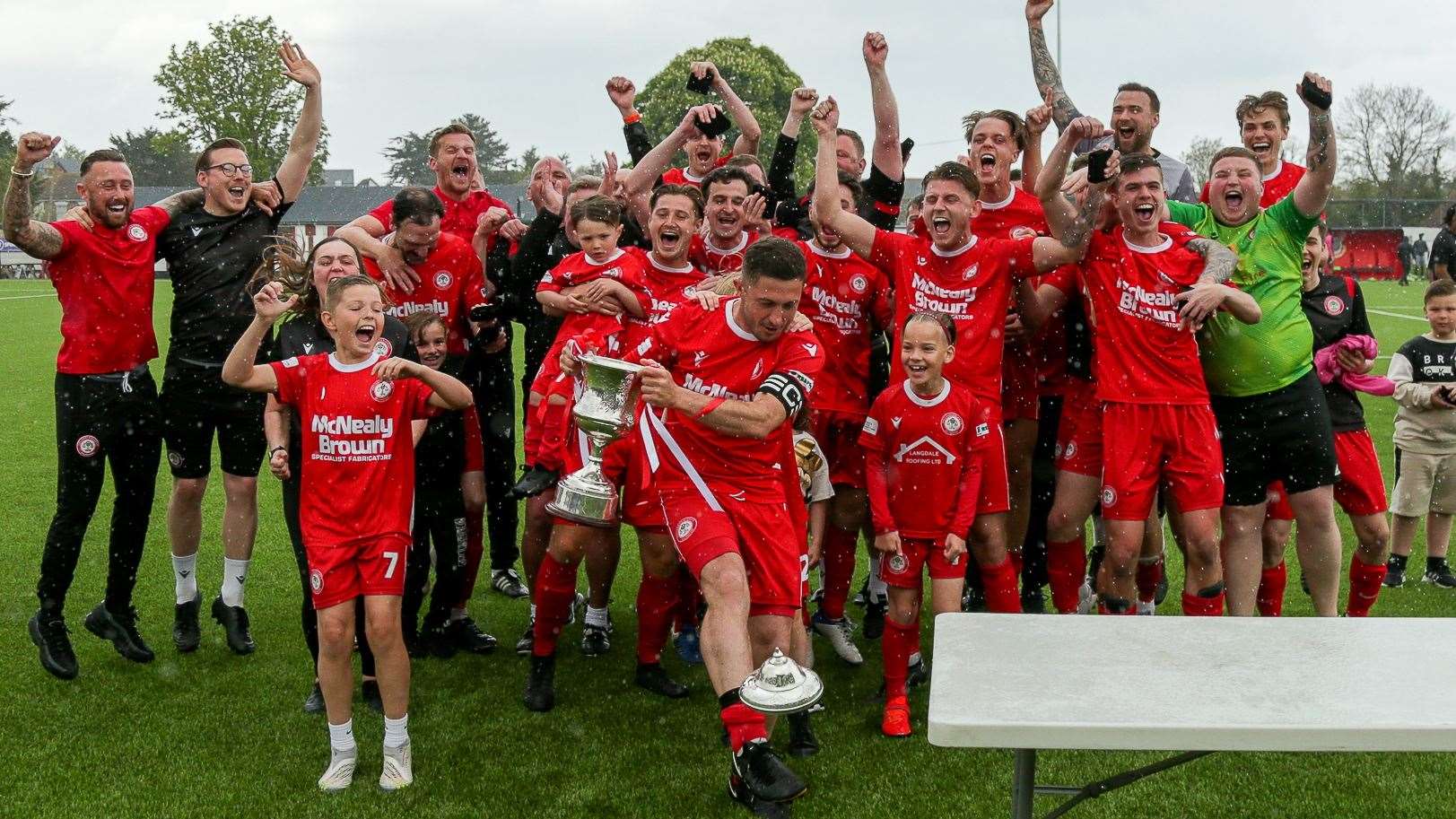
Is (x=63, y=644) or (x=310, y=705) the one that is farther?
(x=63, y=644)

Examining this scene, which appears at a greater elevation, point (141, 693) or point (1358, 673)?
point (1358, 673)

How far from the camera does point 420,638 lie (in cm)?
605

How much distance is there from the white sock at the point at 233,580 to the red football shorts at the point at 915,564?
9.84 ft

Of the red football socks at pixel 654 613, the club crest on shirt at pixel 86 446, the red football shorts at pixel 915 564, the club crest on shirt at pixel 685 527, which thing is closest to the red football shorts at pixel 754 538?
the club crest on shirt at pixel 685 527

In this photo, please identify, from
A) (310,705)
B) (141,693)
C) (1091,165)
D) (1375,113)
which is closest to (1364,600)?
(1091,165)

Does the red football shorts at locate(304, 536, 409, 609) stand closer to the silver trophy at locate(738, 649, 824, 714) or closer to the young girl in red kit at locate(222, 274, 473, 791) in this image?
the young girl in red kit at locate(222, 274, 473, 791)

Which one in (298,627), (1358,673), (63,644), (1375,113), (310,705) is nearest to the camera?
(1358,673)

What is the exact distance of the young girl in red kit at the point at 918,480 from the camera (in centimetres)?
504

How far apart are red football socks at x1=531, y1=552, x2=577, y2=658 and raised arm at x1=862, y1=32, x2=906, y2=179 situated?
7.61 ft

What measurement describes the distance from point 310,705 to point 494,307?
6.50 ft

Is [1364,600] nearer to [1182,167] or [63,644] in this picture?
[1182,167]

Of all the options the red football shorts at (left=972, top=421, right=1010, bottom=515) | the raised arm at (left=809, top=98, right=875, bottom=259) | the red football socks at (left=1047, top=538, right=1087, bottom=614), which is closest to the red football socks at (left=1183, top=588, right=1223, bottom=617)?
the red football socks at (left=1047, top=538, right=1087, bottom=614)

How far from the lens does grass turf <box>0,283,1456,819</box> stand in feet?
14.1

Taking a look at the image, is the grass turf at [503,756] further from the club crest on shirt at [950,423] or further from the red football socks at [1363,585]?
the club crest on shirt at [950,423]
